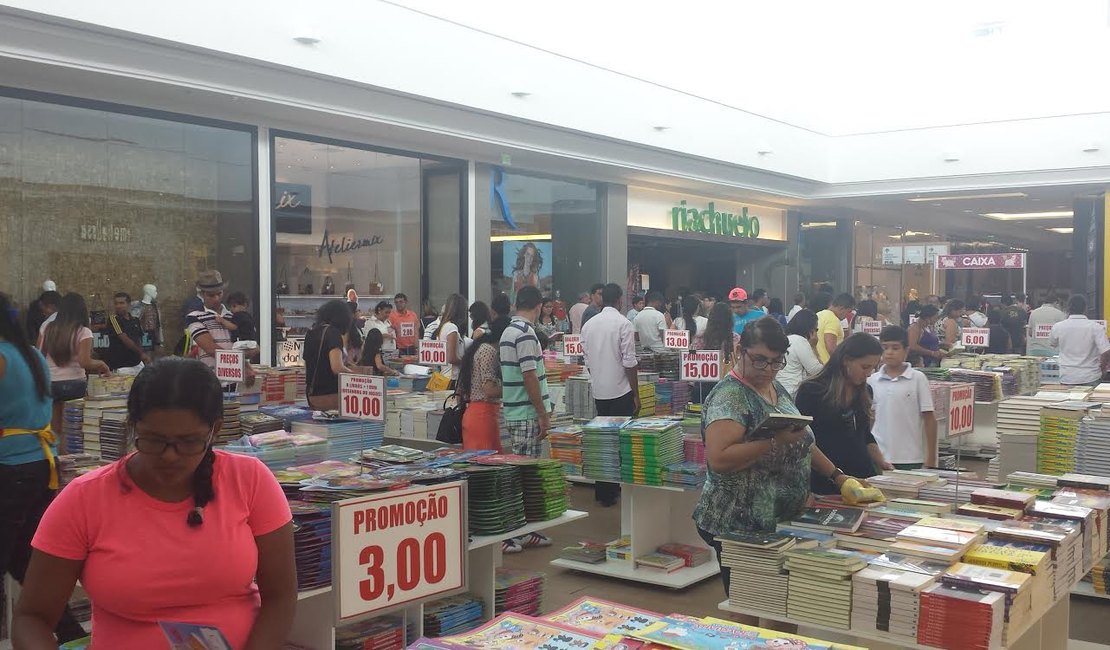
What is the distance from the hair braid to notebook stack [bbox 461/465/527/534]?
6.88 ft

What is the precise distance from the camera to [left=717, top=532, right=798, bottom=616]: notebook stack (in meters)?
3.30

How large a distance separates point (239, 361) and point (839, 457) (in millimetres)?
4594

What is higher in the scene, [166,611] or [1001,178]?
[1001,178]

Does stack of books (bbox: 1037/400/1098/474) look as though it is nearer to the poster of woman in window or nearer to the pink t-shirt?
the pink t-shirt

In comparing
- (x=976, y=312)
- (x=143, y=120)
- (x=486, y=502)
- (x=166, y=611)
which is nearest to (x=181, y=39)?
(x=143, y=120)

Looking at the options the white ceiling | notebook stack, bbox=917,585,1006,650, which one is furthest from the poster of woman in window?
notebook stack, bbox=917,585,1006,650

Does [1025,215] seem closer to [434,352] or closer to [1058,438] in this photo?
[434,352]

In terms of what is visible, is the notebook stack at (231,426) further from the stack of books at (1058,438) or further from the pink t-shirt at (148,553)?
the stack of books at (1058,438)

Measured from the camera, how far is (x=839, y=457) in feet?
15.2

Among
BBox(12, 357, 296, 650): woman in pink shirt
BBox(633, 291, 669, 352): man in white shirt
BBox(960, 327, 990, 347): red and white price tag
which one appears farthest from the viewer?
BBox(960, 327, 990, 347): red and white price tag

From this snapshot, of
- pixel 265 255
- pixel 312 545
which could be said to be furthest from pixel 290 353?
pixel 312 545

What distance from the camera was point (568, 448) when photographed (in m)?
6.87

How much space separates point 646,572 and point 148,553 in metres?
4.46

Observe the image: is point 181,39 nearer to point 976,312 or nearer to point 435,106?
point 435,106
